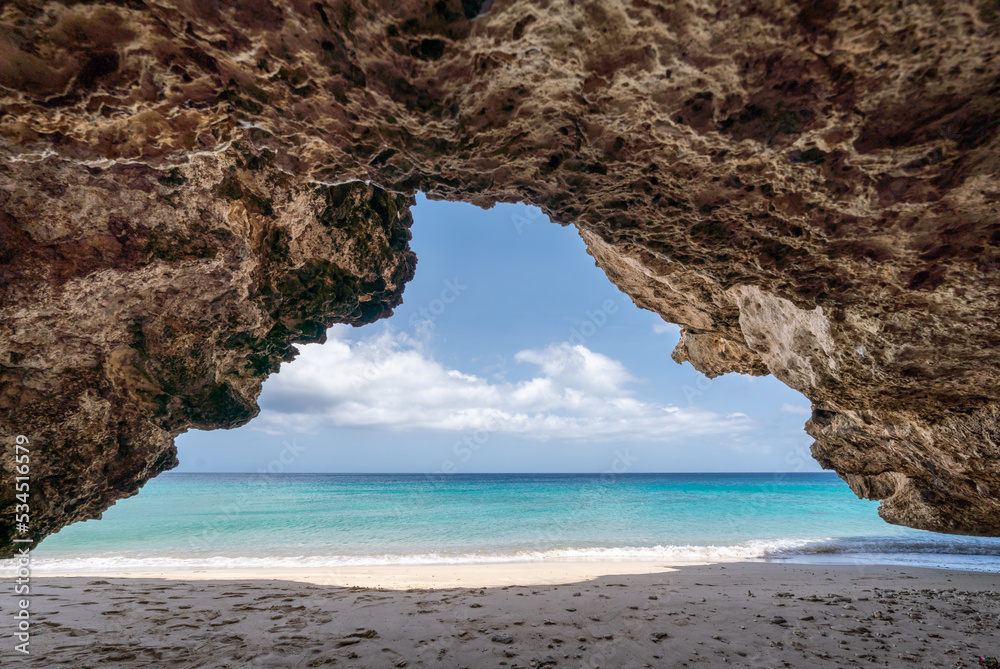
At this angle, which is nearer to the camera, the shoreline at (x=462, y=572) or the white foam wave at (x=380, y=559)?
the shoreline at (x=462, y=572)

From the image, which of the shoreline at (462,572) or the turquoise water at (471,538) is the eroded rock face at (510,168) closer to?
the shoreline at (462,572)

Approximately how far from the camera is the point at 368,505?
29328mm

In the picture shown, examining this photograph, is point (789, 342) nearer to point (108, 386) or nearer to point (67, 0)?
point (67, 0)

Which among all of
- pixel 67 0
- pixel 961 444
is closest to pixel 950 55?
pixel 67 0

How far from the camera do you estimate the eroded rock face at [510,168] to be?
2.53 metres

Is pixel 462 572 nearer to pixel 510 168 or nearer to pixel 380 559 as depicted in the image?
pixel 380 559

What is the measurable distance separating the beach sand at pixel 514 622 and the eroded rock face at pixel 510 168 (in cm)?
212

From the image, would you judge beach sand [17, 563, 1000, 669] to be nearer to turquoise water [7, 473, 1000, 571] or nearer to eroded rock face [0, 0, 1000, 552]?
eroded rock face [0, 0, 1000, 552]

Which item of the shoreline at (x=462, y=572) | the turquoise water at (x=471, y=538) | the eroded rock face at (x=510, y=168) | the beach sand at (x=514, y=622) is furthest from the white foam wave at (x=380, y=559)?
the eroded rock face at (x=510, y=168)

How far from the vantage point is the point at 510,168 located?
3857 mm

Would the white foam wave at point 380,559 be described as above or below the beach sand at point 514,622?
below

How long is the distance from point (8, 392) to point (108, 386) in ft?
3.16

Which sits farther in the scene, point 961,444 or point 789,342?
point 789,342

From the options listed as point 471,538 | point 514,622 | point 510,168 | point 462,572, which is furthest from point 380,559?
point 510,168
